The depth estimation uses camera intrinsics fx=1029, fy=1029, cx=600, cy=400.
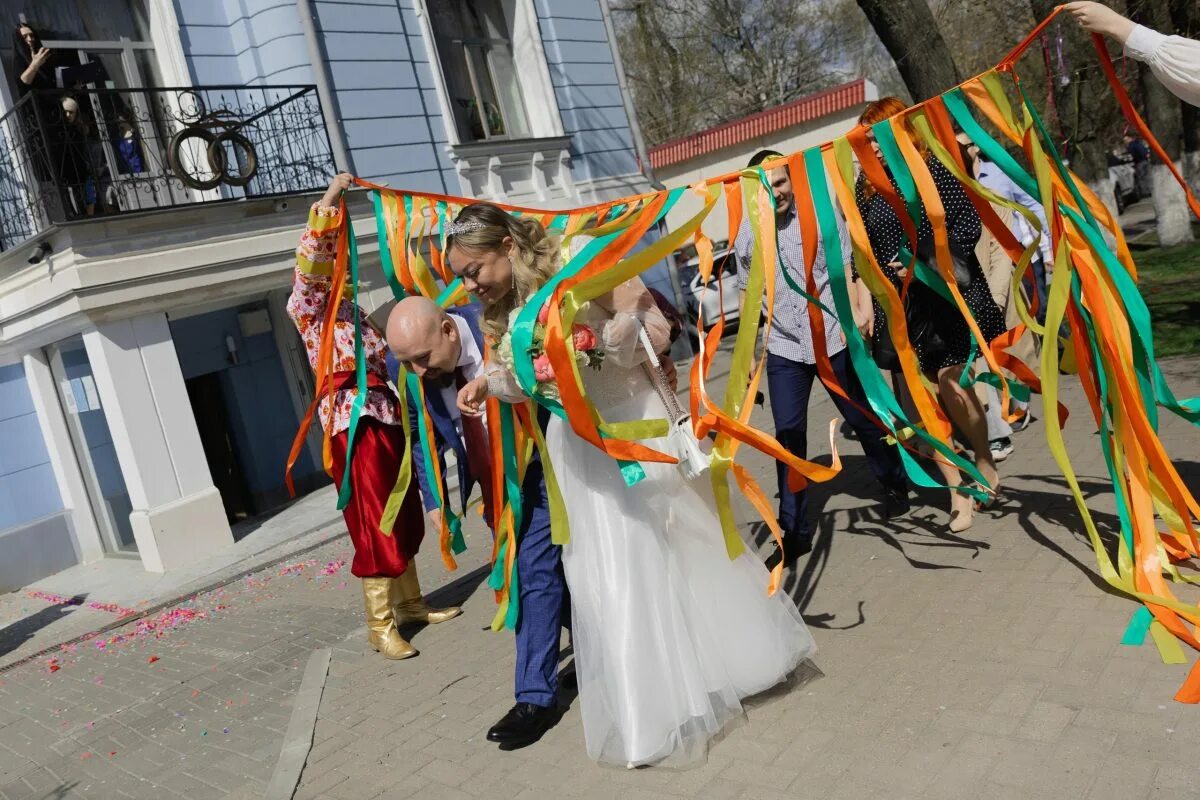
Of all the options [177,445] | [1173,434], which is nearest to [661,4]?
[177,445]

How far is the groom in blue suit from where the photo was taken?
150 inches

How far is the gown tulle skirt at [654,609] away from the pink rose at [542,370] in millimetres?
182

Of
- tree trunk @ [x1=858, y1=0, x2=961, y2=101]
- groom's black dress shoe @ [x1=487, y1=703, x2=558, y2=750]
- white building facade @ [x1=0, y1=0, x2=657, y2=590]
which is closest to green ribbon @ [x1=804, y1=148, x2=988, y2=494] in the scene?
groom's black dress shoe @ [x1=487, y1=703, x2=558, y2=750]

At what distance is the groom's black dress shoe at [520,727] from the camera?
12.3 feet

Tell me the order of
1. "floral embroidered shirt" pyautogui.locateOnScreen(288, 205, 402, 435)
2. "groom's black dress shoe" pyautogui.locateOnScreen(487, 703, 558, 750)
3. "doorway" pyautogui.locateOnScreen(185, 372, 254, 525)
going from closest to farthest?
"groom's black dress shoe" pyautogui.locateOnScreen(487, 703, 558, 750) → "floral embroidered shirt" pyautogui.locateOnScreen(288, 205, 402, 435) → "doorway" pyautogui.locateOnScreen(185, 372, 254, 525)

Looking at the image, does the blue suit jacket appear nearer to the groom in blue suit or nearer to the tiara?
the groom in blue suit

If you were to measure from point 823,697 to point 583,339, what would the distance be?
150 cm

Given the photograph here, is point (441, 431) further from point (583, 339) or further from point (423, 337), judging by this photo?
point (583, 339)

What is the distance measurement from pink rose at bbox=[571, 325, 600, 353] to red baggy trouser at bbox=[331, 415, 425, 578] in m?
1.93

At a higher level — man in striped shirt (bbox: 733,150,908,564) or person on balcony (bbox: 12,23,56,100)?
person on balcony (bbox: 12,23,56,100)

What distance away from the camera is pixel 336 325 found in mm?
5090

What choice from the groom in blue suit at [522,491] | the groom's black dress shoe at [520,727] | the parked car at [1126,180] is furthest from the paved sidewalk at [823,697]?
the parked car at [1126,180]

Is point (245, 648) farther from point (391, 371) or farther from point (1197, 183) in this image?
point (1197, 183)

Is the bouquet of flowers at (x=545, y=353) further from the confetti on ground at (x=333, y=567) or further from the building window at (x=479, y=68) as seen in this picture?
the building window at (x=479, y=68)
